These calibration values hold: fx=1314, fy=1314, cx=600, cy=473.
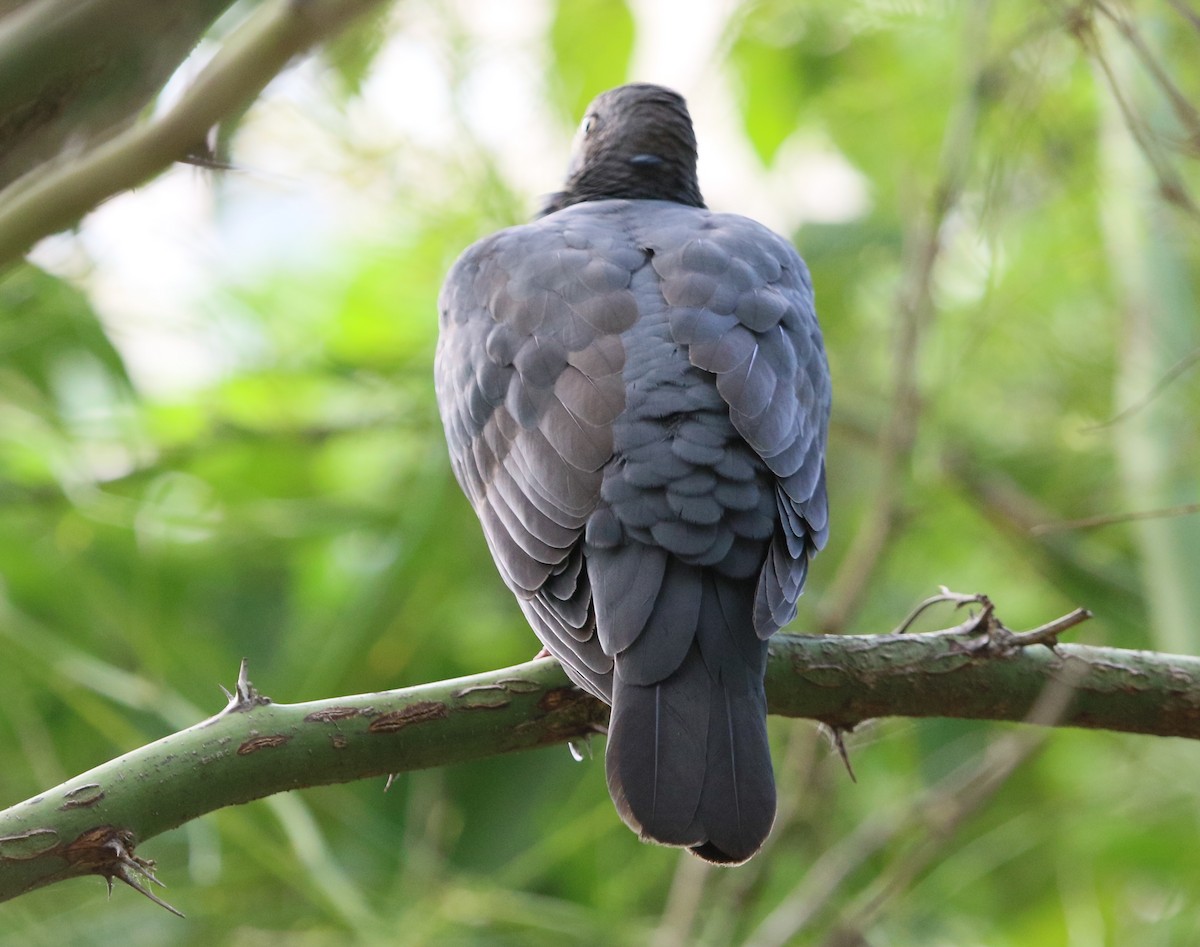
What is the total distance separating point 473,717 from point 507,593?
10.6 ft

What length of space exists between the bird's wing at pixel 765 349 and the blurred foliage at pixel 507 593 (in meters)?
0.94

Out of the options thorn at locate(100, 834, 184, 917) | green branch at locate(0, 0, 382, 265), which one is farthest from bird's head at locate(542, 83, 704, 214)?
green branch at locate(0, 0, 382, 265)

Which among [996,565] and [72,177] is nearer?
[72,177]

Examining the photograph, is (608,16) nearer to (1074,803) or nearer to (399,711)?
(1074,803)

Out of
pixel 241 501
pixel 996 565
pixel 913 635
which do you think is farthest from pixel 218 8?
pixel 996 565

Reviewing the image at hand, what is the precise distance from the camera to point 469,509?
5098 mm

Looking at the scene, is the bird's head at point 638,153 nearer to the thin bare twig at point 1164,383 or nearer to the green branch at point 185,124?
the thin bare twig at point 1164,383

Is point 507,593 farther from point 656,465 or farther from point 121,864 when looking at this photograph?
point 121,864

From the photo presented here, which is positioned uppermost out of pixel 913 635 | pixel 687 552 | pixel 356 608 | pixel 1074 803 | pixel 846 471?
pixel 687 552

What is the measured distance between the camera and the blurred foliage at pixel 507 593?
458 cm

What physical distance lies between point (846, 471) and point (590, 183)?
90.5 inches

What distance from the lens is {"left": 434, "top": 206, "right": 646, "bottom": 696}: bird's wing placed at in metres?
2.77

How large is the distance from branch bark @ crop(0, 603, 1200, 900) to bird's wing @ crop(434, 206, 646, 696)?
24cm

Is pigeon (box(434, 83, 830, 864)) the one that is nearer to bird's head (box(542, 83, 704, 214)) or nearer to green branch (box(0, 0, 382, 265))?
bird's head (box(542, 83, 704, 214))
